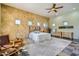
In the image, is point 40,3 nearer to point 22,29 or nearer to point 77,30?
point 22,29

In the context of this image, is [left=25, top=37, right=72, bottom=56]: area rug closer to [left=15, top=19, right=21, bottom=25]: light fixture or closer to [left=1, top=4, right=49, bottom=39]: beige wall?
[left=1, top=4, right=49, bottom=39]: beige wall

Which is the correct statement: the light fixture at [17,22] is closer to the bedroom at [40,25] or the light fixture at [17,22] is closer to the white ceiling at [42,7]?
the bedroom at [40,25]

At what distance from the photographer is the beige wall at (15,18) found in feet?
7.12

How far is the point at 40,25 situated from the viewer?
240cm

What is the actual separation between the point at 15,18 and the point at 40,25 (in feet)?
2.06

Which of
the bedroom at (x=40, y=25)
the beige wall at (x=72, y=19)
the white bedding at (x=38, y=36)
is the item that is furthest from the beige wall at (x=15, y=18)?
the beige wall at (x=72, y=19)

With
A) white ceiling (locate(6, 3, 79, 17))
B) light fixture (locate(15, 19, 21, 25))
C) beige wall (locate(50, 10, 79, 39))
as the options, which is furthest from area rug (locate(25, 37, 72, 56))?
white ceiling (locate(6, 3, 79, 17))

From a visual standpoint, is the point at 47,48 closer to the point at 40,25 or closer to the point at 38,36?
the point at 38,36

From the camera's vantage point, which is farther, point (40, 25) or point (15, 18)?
point (40, 25)

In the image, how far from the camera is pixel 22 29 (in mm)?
2334

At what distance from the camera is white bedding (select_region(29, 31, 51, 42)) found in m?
2.35

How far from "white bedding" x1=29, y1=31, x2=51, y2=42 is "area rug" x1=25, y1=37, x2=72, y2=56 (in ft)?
0.32

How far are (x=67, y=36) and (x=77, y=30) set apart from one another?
28cm

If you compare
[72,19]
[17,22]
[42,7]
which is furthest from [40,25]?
[72,19]
